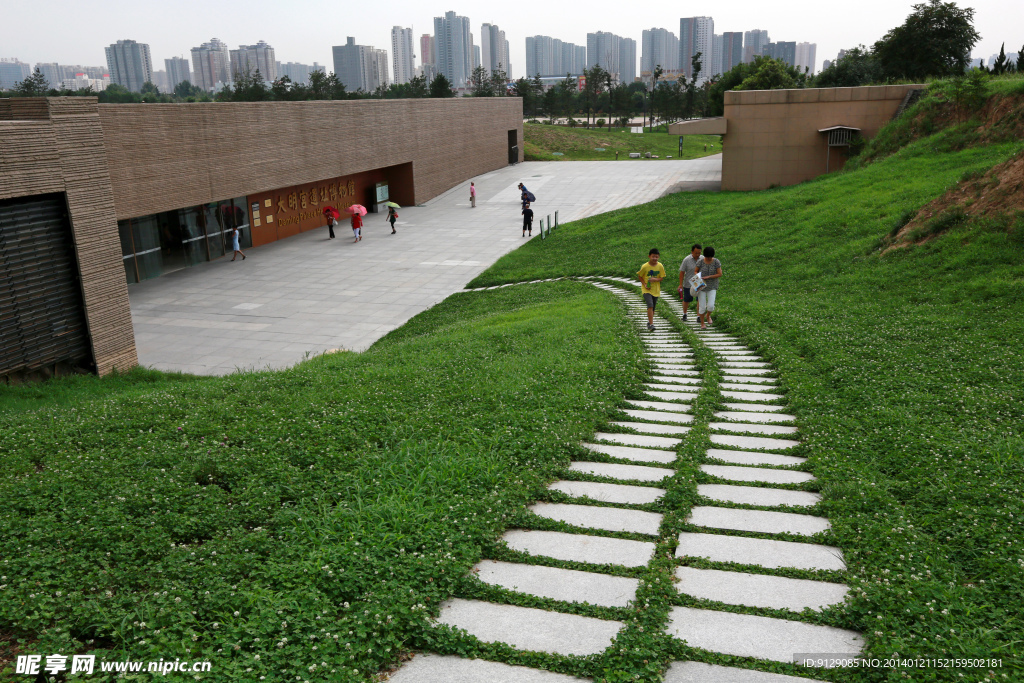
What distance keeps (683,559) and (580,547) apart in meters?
0.86

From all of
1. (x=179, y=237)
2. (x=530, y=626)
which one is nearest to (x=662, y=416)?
(x=530, y=626)

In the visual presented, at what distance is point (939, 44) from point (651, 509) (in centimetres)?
5381

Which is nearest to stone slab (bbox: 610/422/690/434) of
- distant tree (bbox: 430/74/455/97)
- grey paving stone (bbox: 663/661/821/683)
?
grey paving stone (bbox: 663/661/821/683)

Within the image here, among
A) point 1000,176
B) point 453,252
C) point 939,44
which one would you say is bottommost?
point 453,252

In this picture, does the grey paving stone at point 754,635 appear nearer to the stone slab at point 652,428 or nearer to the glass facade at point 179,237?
the stone slab at point 652,428

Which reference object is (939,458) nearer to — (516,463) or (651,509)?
(651,509)

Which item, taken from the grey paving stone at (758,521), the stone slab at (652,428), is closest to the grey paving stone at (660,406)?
the stone slab at (652,428)

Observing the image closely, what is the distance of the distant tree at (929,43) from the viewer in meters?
47.2

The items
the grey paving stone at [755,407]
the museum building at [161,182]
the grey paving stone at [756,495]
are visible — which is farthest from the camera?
the museum building at [161,182]

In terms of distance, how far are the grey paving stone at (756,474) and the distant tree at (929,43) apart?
156ft

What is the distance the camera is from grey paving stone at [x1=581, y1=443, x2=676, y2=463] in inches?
319

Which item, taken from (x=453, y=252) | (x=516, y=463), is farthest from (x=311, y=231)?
(x=516, y=463)

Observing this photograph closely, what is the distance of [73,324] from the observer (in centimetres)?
1459

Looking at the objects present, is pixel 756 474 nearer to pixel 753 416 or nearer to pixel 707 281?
pixel 753 416
